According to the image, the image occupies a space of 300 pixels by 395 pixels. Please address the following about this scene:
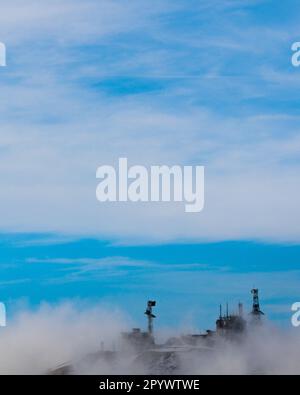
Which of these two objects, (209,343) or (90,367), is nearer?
(90,367)

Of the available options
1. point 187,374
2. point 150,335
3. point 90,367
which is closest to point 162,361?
point 150,335
